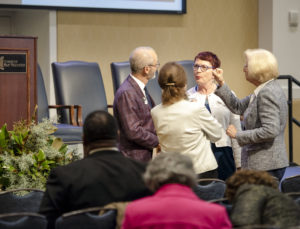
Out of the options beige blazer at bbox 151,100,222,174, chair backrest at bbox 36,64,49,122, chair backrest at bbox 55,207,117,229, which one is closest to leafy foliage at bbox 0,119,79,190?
beige blazer at bbox 151,100,222,174

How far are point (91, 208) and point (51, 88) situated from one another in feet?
15.0

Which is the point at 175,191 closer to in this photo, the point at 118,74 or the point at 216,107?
the point at 216,107

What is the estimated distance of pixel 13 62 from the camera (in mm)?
3885

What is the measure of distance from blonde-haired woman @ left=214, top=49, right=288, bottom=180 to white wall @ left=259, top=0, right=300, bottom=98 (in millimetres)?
4038

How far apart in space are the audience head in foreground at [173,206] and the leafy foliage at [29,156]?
1.27 m

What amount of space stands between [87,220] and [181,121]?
119cm

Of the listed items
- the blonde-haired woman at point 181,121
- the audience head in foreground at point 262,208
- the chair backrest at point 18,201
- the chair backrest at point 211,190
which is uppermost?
the blonde-haired woman at point 181,121

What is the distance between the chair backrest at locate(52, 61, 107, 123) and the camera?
536 centimetres

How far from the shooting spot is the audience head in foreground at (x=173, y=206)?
1717 millimetres

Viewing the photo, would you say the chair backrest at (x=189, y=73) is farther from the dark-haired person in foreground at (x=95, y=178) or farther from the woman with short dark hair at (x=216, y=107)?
the dark-haired person in foreground at (x=95, y=178)

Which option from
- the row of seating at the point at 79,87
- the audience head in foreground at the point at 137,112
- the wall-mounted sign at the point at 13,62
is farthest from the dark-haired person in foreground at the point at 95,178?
the row of seating at the point at 79,87

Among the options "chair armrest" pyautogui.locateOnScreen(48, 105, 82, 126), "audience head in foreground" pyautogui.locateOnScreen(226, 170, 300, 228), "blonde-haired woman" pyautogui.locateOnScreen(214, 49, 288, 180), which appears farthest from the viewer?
"chair armrest" pyautogui.locateOnScreen(48, 105, 82, 126)

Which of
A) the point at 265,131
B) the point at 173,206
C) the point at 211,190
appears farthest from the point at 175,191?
the point at 265,131

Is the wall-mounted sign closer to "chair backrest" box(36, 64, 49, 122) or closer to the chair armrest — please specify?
the chair armrest
